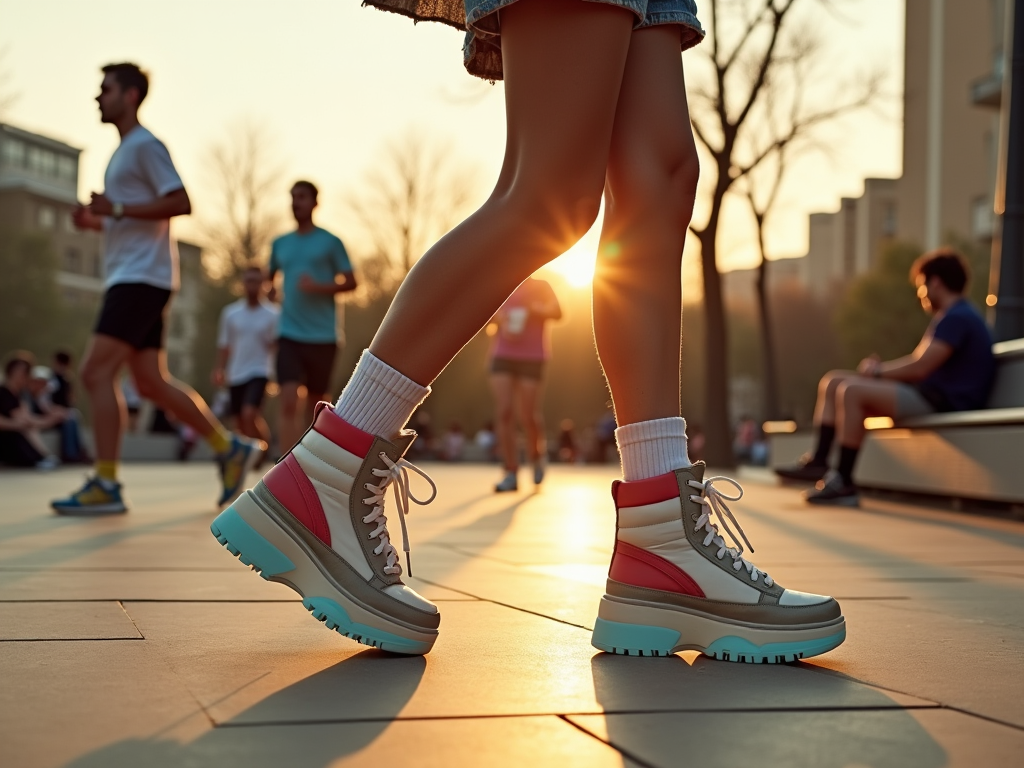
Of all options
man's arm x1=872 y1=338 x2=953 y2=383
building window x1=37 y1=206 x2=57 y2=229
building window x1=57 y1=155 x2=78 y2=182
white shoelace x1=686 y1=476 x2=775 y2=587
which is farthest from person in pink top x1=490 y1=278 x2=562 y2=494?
building window x1=57 y1=155 x2=78 y2=182

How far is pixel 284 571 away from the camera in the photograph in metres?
2.20

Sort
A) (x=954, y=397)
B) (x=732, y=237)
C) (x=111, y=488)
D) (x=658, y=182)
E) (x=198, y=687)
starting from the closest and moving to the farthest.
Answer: (x=198, y=687) → (x=658, y=182) → (x=111, y=488) → (x=954, y=397) → (x=732, y=237)

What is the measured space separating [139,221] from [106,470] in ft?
3.91

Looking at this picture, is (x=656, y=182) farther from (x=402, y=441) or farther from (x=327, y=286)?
(x=327, y=286)

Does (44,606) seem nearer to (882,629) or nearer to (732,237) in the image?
(882,629)

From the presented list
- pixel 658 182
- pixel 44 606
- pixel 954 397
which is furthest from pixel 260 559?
pixel 954 397

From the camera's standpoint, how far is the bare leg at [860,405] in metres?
8.01

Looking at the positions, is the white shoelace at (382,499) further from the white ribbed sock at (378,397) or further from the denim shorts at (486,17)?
the denim shorts at (486,17)

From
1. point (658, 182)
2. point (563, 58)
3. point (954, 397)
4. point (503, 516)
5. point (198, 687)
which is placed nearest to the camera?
point (198, 687)

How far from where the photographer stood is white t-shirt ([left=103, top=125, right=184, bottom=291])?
5.98m

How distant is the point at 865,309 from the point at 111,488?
118 ft

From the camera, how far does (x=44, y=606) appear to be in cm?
262

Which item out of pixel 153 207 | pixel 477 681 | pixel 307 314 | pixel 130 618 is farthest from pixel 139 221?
pixel 477 681

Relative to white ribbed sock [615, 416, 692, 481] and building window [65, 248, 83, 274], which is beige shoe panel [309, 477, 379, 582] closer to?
white ribbed sock [615, 416, 692, 481]
